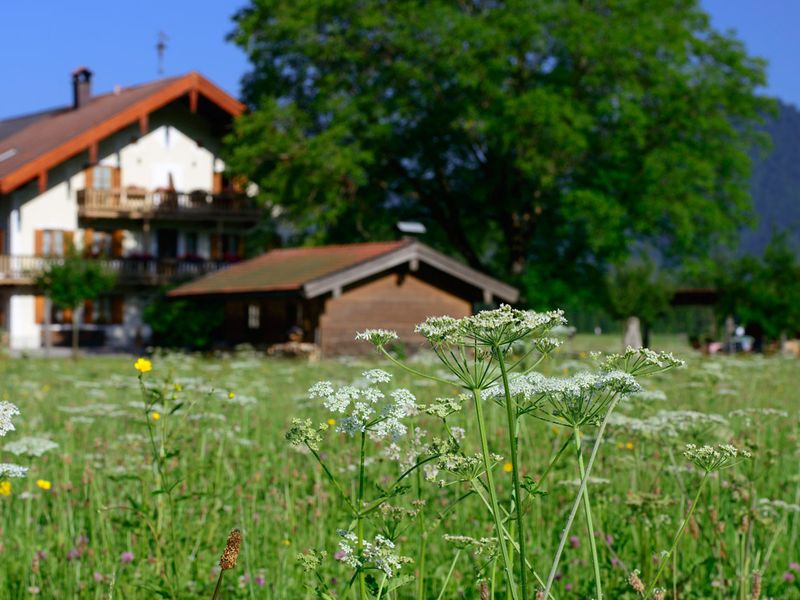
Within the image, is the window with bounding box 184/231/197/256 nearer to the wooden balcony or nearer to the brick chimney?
the wooden balcony

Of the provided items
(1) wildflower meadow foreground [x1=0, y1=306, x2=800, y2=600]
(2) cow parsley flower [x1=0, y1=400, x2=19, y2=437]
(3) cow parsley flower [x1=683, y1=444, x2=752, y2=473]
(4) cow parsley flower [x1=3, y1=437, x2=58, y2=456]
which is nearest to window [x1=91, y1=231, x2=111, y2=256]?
(1) wildflower meadow foreground [x1=0, y1=306, x2=800, y2=600]

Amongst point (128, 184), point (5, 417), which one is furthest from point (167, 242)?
point (5, 417)

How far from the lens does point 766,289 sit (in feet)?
131

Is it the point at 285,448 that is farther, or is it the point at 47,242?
the point at 47,242

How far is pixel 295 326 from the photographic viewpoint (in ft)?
105

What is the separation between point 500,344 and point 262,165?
1438 inches

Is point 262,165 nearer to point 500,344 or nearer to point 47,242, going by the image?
point 47,242

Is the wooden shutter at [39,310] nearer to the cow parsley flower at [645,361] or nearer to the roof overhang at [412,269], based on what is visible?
the roof overhang at [412,269]

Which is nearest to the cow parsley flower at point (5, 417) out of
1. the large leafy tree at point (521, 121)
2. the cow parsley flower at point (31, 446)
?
the cow parsley flower at point (31, 446)

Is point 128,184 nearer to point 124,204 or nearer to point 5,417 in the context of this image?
point 124,204

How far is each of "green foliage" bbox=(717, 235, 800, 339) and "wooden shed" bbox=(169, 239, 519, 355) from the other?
1282 centimetres

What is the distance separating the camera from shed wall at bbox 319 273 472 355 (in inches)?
1158

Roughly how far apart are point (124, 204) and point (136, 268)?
2.68 meters

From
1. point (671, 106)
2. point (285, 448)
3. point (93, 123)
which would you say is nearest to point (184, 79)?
point (93, 123)
